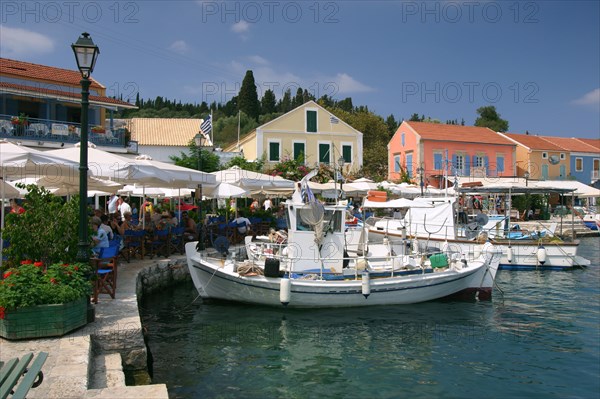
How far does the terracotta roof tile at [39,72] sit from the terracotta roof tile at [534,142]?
40089 mm

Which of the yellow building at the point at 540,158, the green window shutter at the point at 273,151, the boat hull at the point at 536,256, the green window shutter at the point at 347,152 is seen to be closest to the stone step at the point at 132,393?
the boat hull at the point at 536,256

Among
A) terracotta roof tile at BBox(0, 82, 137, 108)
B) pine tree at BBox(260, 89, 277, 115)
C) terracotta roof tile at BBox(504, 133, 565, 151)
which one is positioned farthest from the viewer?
pine tree at BBox(260, 89, 277, 115)

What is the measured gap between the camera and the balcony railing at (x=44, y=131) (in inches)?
840

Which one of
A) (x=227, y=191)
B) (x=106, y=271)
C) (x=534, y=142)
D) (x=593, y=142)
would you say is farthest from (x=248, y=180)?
(x=593, y=142)

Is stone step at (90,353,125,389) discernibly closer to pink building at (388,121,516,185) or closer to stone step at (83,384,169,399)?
stone step at (83,384,169,399)

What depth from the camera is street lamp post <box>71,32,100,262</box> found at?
6.90 meters

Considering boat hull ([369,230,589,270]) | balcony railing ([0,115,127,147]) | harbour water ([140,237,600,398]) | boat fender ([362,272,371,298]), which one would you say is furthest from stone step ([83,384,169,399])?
Answer: balcony railing ([0,115,127,147])

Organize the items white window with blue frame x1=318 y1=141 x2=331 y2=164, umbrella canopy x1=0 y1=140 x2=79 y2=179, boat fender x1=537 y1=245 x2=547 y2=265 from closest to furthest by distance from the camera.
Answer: umbrella canopy x1=0 y1=140 x2=79 y2=179
boat fender x1=537 y1=245 x2=547 y2=265
white window with blue frame x1=318 y1=141 x2=331 y2=164

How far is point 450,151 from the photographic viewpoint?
43.0 metres

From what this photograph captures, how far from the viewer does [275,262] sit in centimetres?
1080

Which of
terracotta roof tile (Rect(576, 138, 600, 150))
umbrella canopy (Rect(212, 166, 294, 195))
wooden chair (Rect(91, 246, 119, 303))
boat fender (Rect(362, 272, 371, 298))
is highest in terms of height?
terracotta roof tile (Rect(576, 138, 600, 150))

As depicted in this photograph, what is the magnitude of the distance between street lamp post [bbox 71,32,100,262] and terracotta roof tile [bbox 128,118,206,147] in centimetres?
3029

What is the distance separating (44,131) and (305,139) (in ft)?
64.0

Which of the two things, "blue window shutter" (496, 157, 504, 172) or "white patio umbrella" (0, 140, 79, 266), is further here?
"blue window shutter" (496, 157, 504, 172)
